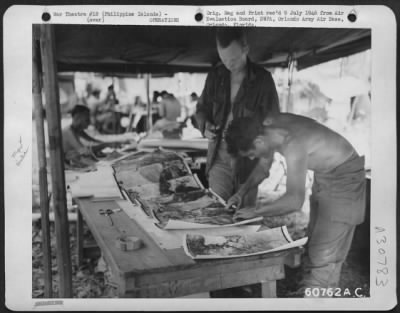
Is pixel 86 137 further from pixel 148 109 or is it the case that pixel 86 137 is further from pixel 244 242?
pixel 244 242

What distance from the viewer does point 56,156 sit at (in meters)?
0.90

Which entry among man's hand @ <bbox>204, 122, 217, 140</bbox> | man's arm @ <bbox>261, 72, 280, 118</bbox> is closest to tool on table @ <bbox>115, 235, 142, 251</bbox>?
man's hand @ <bbox>204, 122, 217, 140</bbox>

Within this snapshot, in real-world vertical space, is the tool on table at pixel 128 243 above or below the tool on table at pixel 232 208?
below

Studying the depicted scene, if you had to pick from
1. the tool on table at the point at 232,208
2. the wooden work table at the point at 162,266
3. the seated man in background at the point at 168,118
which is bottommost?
the wooden work table at the point at 162,266

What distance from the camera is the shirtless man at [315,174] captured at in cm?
91

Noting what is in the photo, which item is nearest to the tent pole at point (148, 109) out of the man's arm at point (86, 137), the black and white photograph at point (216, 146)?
the black and white photograph at point (216, 146)

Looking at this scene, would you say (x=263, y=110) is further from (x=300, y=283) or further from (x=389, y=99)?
(x=300, y=283)

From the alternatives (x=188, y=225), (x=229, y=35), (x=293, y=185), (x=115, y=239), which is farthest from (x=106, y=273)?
(x=229, y=35)

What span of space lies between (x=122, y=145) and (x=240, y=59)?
0.95 feet

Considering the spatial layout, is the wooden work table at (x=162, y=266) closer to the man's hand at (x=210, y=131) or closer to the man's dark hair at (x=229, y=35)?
the man's hand at (x=210, y=131)

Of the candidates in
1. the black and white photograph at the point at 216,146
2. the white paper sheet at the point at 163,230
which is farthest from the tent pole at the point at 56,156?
the white paper sheet at the point at 163,230

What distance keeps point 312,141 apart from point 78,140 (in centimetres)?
46

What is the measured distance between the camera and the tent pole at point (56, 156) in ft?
2.91

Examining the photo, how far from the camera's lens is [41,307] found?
92cm
